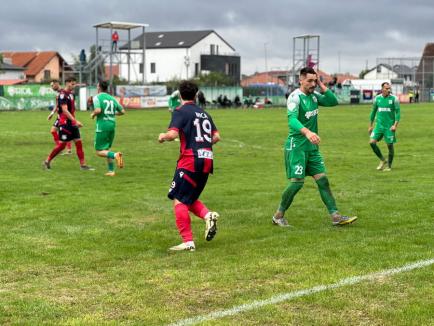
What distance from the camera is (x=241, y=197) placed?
38.5 feet

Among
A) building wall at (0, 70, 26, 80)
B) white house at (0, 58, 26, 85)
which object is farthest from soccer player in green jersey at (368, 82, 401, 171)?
building wall at (0, 70, 26, 80)

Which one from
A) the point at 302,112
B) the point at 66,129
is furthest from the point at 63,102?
the point at 302,112

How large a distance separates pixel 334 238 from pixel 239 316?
3121 mm

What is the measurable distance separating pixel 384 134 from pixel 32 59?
96604 millimetres

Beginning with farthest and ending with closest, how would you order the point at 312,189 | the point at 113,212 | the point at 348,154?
the point at 348,154 → the point at 312,189 → the point at 113,212

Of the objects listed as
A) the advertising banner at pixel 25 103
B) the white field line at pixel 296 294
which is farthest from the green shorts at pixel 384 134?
the advertising banner at pixel 25 103

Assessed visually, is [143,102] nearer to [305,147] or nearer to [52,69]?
[52,69]

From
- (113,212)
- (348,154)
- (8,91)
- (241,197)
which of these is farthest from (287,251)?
(8,91)

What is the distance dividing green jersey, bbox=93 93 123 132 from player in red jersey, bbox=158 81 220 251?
23.4ft

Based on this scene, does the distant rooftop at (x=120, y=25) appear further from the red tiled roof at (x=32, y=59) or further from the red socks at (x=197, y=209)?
Answer: the red socks at (x=197, y=209)

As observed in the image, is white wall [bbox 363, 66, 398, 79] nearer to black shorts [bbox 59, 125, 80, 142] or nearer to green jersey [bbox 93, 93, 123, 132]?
black shorts [bbox 59, 125, 80, 142]

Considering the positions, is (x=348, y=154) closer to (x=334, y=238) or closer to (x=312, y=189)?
(x=312, y=189)

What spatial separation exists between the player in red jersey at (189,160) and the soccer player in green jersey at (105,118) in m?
7.03

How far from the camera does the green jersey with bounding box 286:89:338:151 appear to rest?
8.93m
